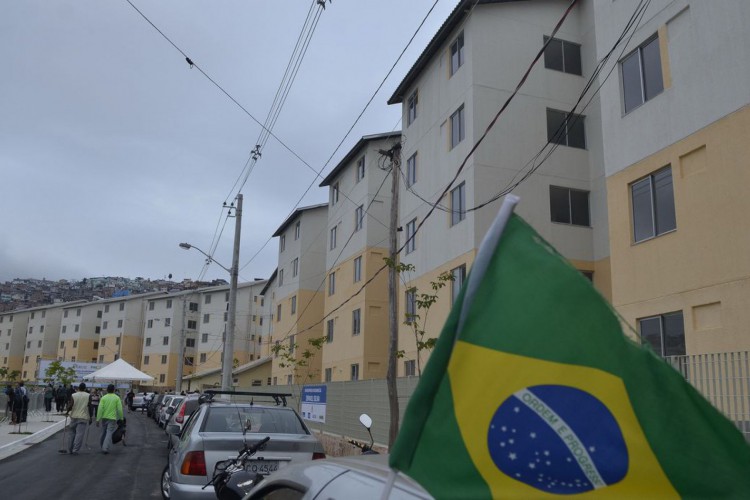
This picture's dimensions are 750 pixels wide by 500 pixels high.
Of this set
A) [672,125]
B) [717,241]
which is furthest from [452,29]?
[717,241]

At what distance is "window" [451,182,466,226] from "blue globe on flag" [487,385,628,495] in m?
20.0

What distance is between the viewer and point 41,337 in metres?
99.4

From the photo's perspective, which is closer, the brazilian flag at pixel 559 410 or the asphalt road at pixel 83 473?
the brazilian flag at pixel 559 410

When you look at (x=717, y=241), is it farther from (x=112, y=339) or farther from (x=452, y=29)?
(x=112, y=339)

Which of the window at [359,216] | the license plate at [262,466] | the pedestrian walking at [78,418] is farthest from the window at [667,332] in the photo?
the window at [359,216]

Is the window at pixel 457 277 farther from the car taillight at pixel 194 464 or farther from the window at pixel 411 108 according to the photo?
the car taillight at pixel 194 464

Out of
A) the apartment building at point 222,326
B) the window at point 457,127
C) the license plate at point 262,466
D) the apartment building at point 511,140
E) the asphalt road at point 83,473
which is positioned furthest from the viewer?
the apartment building at point 222,326

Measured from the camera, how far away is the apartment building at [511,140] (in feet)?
70.0

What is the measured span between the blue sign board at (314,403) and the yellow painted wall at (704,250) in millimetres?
9957

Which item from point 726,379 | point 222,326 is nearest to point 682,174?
point 726,379

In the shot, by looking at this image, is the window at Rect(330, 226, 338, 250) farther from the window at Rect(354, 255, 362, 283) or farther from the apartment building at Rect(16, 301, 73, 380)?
the apartment building at Rect(16, 301, 73, 380)

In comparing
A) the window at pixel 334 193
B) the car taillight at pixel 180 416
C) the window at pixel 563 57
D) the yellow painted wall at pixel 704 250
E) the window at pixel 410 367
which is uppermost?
the window at pixel 563 57

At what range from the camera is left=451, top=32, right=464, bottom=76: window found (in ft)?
75.0

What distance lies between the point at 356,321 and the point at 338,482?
3042 cm
